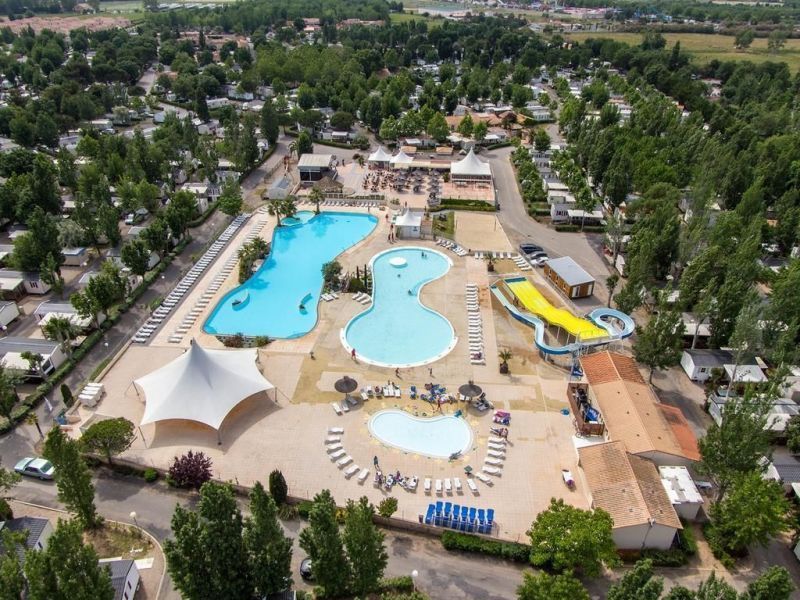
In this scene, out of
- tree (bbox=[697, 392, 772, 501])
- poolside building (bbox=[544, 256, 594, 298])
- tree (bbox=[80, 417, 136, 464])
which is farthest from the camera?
poolside building (bbox=[544, 256, 594, 298])

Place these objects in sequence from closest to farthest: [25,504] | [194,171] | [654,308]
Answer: [25,504] → [654,308] → [194,171]

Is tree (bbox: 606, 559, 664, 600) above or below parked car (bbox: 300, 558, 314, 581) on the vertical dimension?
above

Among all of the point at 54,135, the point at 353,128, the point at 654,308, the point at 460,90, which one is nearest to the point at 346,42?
the point at 460,90

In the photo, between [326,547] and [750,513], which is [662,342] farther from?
[326,547]

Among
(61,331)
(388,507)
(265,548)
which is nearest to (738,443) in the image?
(388,507)

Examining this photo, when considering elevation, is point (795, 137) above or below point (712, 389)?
above

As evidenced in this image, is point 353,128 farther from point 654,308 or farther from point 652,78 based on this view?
point 652,78

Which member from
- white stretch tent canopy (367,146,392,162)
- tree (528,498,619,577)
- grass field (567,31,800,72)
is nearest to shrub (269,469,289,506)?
tree (528,498,619,577)

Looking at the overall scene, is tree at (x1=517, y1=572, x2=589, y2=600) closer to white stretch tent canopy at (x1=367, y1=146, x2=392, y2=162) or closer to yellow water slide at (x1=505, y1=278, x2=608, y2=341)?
yellow water slide at (x1=505, y1=278, x2=608, y2=341)
